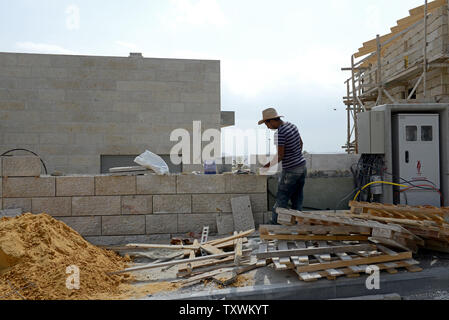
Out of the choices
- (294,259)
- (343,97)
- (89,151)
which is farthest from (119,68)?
(343,97)

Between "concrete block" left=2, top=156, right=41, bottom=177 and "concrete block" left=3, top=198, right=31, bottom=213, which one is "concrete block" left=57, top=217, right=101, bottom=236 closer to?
"concrete block" left=3, top=198, right=31, bottom=213

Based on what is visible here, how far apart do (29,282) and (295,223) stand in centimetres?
365

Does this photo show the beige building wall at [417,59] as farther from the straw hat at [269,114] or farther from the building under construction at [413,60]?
the straw hat at [269,114]

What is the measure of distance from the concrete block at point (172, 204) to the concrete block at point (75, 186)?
1.23 metres

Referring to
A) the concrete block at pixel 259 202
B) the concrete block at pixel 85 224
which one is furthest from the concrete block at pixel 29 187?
the concrete block at pixel 259 202

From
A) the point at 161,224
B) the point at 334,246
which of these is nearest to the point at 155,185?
the point at 161,224

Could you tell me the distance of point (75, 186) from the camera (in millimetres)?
6176

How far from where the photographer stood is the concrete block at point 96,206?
243 inches

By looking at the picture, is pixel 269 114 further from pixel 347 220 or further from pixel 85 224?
pixel 85 224

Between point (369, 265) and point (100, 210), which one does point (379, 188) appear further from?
point (100, 210)

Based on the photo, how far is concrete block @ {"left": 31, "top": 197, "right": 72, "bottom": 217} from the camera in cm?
615

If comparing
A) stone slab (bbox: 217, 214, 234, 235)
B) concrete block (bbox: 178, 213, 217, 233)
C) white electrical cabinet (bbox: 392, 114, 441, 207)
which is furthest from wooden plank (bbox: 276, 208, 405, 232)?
white electrical cabinet (bbox: 392, 114, 441, 207)

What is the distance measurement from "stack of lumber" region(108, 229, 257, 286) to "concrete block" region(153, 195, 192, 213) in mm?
1005

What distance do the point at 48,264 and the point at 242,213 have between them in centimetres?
339
